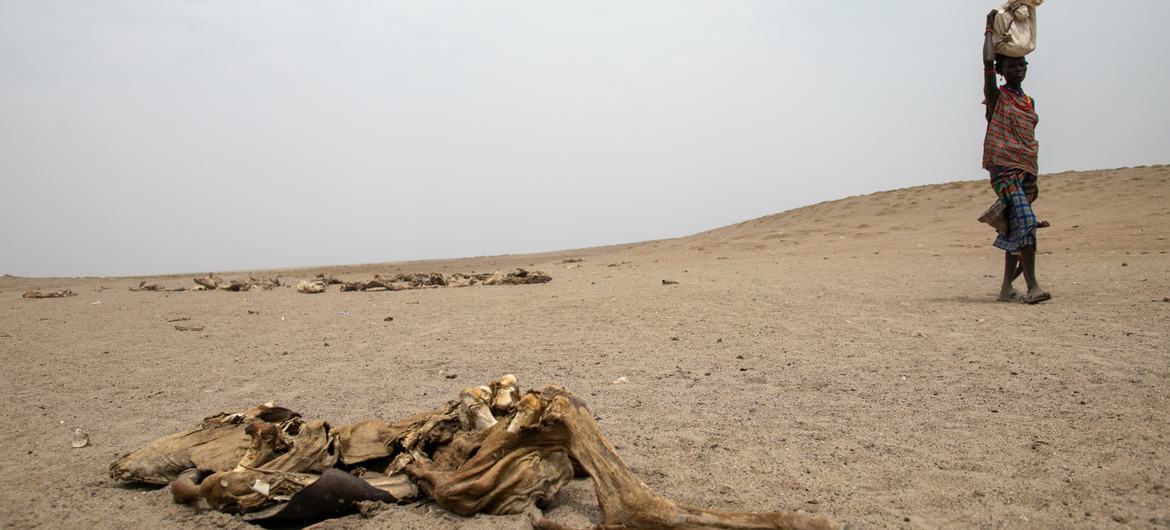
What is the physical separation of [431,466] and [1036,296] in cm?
632

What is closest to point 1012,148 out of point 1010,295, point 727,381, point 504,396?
point 1010,295

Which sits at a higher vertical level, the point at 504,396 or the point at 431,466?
the point at 504,396

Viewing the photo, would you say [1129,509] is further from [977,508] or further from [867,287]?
[867,287]

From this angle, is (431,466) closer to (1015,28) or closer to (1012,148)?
(1012,148)

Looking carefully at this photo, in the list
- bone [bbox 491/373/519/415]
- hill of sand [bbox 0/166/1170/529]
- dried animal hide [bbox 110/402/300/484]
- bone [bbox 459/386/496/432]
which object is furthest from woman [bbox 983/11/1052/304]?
dried animal hide [bbox 110/402/300/484]

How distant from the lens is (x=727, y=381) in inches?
173

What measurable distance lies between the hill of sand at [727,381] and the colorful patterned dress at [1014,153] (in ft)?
3.15

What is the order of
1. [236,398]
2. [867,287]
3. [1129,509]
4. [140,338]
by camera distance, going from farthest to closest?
[867,287], [140,338], [236,398], [1129,509]

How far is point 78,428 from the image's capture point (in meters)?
3.82

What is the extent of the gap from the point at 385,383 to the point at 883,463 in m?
3.19

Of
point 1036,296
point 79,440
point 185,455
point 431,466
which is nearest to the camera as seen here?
point 431,466

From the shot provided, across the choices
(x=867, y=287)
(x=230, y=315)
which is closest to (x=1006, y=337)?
(x=867, y=287)

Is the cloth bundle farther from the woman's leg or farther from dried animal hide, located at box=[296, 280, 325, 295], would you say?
dried animal hide, located at box=[296, 280, 325, 295]

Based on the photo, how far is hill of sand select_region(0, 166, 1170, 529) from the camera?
2639 mm
